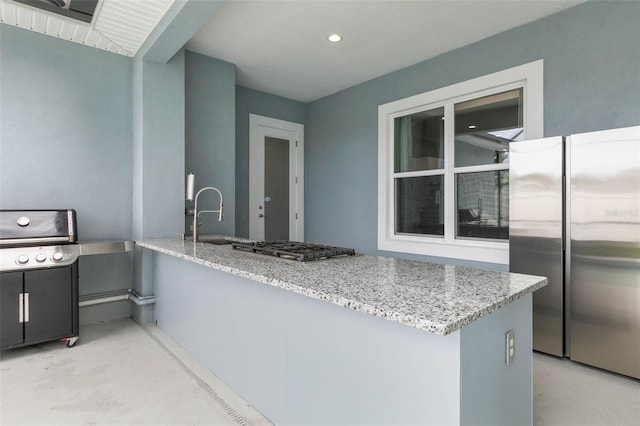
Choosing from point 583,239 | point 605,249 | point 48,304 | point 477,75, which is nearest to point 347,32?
point 477,75

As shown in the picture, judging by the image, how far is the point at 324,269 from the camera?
1.55m

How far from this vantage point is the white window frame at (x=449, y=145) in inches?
116

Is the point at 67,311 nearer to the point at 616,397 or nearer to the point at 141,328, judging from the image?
the point at 141,328

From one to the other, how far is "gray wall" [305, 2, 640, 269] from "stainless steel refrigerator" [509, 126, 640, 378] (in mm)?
461

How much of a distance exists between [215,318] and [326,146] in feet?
10.7

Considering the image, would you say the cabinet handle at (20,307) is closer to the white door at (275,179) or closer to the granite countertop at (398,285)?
the granite countertop at (398,285)

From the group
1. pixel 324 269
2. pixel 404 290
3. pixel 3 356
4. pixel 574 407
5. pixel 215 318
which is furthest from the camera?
pixel 3 356

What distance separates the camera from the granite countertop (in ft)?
3.08

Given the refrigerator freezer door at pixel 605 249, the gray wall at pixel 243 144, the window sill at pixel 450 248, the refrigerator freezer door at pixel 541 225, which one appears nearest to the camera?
the refrigerator freezer door at pixel 605 249

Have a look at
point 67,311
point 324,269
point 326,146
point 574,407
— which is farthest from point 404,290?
point 326,146

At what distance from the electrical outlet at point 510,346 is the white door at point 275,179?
11.8ft

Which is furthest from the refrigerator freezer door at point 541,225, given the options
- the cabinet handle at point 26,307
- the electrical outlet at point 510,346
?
the cabinet handle at point 26,307

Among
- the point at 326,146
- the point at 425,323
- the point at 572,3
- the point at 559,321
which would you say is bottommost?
the point at 559,321

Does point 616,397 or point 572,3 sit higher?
point 572,3
